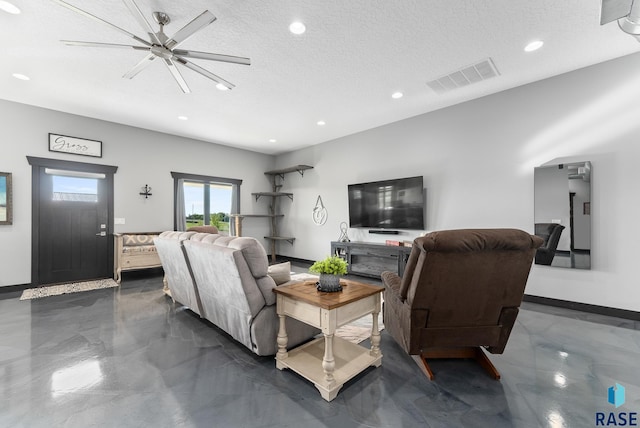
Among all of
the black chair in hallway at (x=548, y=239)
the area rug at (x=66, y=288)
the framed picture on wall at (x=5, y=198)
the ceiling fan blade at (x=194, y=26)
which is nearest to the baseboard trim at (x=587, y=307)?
the black chair in hallway at (x=548, y=239)

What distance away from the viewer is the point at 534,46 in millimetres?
2986

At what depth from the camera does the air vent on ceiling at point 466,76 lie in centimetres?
338

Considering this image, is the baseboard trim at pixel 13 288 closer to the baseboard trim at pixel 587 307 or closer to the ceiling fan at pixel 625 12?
the baseboard trim at pixel 587 307

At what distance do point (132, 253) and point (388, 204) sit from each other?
489 centimetres

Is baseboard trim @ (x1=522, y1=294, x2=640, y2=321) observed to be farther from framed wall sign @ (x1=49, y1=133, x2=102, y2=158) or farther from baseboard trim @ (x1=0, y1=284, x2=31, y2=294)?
baseboard trim @ (x1=0, y1=284, x2=31, y2=294)

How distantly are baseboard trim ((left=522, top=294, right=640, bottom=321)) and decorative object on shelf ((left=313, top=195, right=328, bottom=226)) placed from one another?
4.15 m

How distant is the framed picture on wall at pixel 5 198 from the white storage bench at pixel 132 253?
1436mm

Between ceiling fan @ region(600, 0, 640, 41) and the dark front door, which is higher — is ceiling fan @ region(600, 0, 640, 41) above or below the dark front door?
above

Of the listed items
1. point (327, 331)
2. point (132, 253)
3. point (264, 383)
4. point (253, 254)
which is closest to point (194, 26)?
point (253, 254)

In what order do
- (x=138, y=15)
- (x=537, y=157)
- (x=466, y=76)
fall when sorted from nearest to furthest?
1. (x=138, y=15)
2. (x=466, y=76)
3. (x=537, y=157)

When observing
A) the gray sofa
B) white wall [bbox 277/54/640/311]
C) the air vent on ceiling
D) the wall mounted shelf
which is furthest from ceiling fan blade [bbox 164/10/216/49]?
the wall mounted shelf

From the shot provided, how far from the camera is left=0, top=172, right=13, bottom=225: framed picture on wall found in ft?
14.3

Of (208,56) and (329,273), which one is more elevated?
(208,56)

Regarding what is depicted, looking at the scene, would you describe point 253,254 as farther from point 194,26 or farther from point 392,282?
point 194,26
